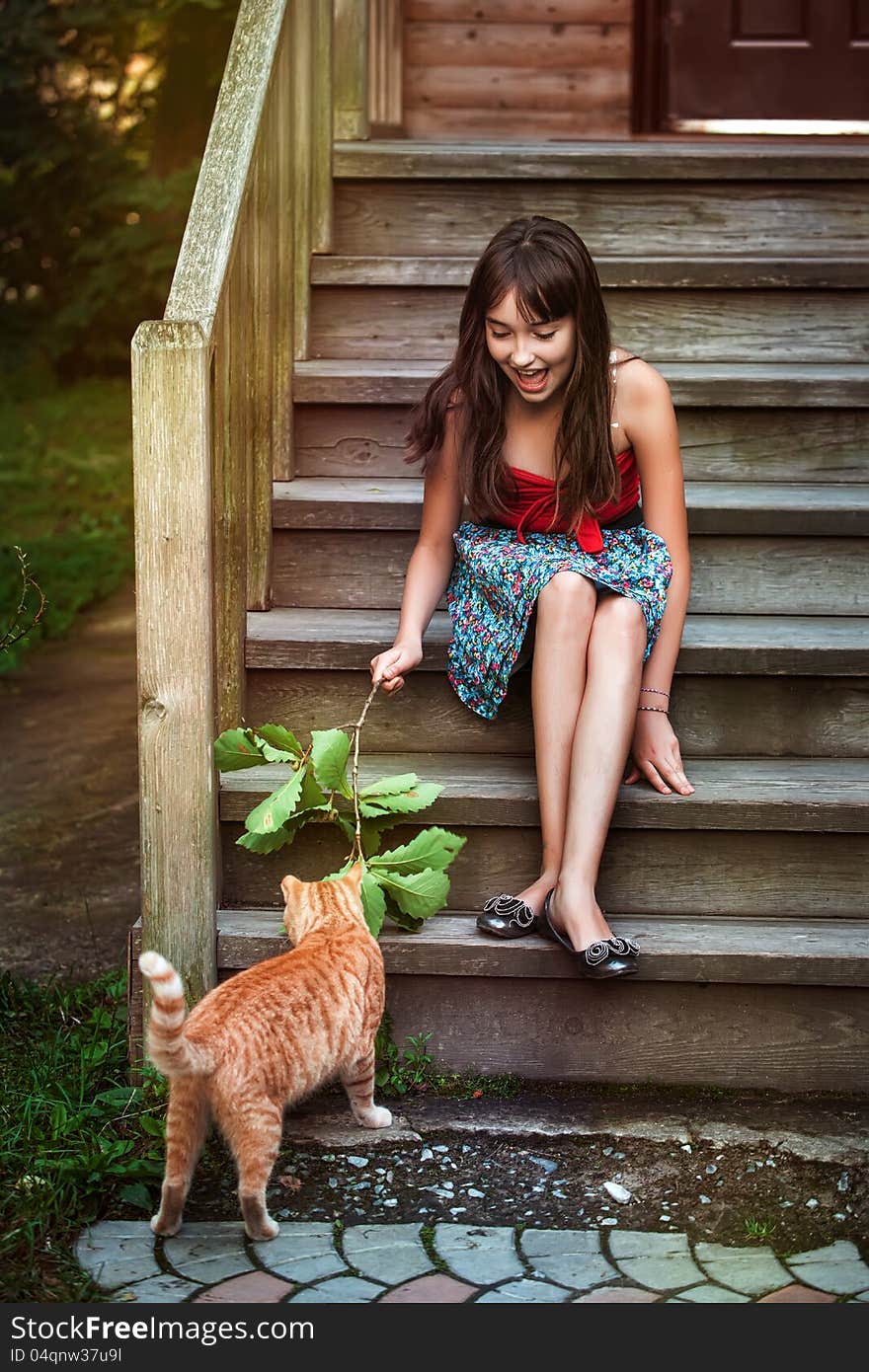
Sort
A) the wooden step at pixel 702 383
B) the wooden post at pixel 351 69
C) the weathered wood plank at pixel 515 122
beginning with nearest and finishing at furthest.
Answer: the wooden step at pixel 702 383 < the wooden post at pixel 351 69 < the weathered wood plank at pixel 515 122

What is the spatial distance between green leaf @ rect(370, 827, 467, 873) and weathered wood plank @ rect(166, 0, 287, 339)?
1008 millimetres

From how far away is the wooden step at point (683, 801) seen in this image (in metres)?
2.88

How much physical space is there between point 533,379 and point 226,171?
2.47 feet

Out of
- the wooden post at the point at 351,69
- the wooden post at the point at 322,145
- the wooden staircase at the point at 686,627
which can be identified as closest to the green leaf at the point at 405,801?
the wooden staircase at the point at 686,627

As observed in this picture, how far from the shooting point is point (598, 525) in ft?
10.0

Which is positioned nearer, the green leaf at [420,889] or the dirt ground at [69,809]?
the green leaf at [420,889]

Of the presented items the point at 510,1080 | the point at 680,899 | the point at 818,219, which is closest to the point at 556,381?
the point at 680,899

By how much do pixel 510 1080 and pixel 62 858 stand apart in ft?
5.92

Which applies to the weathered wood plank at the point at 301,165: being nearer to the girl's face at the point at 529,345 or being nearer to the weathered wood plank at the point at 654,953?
the girl's face at the point at 529,345

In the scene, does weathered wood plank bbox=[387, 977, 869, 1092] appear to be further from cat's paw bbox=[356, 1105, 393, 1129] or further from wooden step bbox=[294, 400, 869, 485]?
wooden step bbox=[294, 400, 869, 485]

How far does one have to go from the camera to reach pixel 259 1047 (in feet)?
7.60

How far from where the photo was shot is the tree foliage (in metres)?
9.61

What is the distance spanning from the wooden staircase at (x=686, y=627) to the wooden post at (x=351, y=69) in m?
0.23

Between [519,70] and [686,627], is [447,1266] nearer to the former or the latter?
[686,627]
